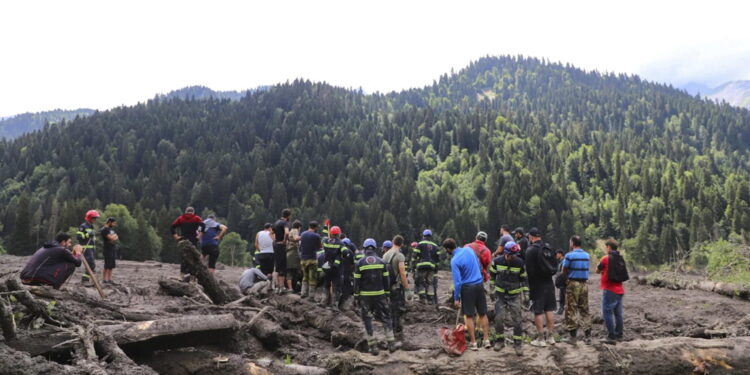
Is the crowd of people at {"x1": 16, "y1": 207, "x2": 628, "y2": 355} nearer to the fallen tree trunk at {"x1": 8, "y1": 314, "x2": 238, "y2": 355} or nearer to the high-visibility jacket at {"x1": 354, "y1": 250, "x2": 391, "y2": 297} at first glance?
the high-visibility jacket at {"x1": 354, "y1": 250, "x2": 391, "y2": 297}

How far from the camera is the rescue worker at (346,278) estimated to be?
14.4m

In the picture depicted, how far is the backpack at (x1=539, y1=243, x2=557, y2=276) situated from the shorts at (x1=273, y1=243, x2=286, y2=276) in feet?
26.3

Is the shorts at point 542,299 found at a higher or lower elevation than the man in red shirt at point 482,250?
lower

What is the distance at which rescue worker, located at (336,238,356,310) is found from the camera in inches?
567

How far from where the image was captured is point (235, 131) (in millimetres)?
193000

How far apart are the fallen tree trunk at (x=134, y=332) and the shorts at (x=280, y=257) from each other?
5351 mm

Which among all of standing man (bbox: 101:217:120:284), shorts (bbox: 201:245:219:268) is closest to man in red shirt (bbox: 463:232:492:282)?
shorts (bbox: 201:245:219:268)

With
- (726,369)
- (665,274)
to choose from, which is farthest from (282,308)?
(665,274)

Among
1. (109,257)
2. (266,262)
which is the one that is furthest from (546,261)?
(109,257)

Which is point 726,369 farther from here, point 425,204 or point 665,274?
point 425,204

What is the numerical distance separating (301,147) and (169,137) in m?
51.0

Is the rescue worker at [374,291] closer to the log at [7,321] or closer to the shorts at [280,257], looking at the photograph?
the shorts at [280,257]

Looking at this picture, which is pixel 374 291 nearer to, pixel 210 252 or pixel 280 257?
pixel 280 257

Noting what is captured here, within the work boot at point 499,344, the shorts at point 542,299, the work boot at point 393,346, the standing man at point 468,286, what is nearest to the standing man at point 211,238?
the work boot at point 393,346
